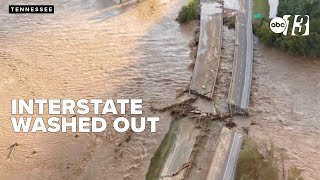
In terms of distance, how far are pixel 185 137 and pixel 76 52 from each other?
7717mm

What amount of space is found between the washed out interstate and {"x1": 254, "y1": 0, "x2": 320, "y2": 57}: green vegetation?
1.47 ft

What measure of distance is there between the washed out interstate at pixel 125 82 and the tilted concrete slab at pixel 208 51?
0.35 meters

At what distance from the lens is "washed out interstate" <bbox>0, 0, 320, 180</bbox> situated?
1617cm

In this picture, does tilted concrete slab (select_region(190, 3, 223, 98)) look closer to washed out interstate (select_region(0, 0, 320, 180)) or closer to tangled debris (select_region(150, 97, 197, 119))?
washed out interstate (select_region(0, 0, 320, 180))

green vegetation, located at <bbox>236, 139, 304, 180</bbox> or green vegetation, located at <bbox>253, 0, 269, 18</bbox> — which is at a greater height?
green vegetation, located at <bbox>253, 0, 269, 18</bbox>

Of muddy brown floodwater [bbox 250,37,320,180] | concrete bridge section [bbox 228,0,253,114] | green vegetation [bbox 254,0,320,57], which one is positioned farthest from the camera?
green vegetation [bbox 254,0,320,57]

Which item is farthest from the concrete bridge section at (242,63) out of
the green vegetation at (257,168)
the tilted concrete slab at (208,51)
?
the green vegetation at (257,168)

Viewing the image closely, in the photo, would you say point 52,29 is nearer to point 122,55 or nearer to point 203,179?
point 122,55

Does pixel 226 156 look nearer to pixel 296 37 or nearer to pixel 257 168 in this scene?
pixel 257 168

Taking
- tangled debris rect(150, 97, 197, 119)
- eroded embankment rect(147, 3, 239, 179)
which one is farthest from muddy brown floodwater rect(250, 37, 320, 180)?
tangled debris rect(150, 97, 197, 119)

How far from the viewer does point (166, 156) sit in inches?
631

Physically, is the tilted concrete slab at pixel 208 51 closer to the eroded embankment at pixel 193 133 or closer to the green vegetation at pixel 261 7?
the eroded embankment at pixel 193 133

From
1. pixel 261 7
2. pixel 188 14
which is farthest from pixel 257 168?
pixel 261 7

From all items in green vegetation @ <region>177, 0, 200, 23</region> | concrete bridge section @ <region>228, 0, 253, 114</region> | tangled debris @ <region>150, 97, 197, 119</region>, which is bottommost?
tangled debris @ <region>150, 97, 197, 119</region>
